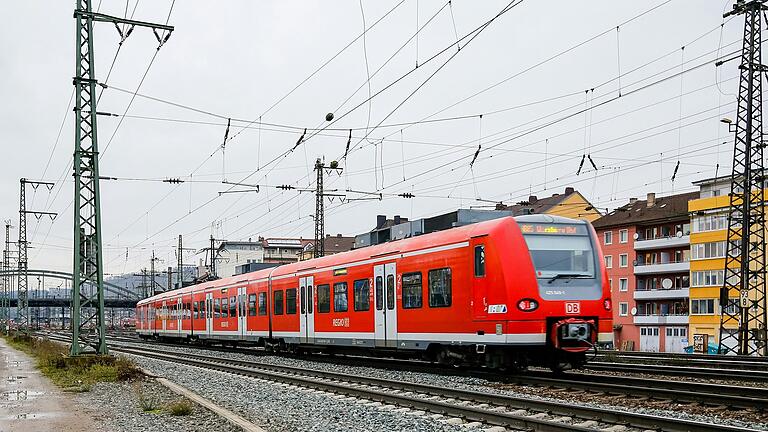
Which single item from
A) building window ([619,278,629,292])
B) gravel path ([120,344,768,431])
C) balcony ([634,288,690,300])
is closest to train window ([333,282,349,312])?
gravel path ([120,344,768,431])

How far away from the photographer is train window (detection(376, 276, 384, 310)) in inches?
852

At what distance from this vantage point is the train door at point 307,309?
2636 cm

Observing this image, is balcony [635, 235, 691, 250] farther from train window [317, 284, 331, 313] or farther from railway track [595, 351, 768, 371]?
train window [317, 284, 331, 313]

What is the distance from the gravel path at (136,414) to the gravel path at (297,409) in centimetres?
64

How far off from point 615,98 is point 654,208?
57178mm

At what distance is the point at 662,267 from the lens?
71.8m

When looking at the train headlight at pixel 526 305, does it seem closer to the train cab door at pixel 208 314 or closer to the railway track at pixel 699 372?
the railway track at pixel 699 372

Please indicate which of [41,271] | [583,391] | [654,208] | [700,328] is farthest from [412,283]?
[41,271]

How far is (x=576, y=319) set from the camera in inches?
664

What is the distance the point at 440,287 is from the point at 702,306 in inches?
2099

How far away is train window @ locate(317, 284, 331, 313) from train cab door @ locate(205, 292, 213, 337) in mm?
14670

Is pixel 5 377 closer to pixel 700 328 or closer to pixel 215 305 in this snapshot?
pixel 215 305

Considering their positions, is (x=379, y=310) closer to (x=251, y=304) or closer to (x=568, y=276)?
(x=568, y=276)

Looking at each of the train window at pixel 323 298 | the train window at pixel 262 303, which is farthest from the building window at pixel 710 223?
the train window at pixel 323 298
